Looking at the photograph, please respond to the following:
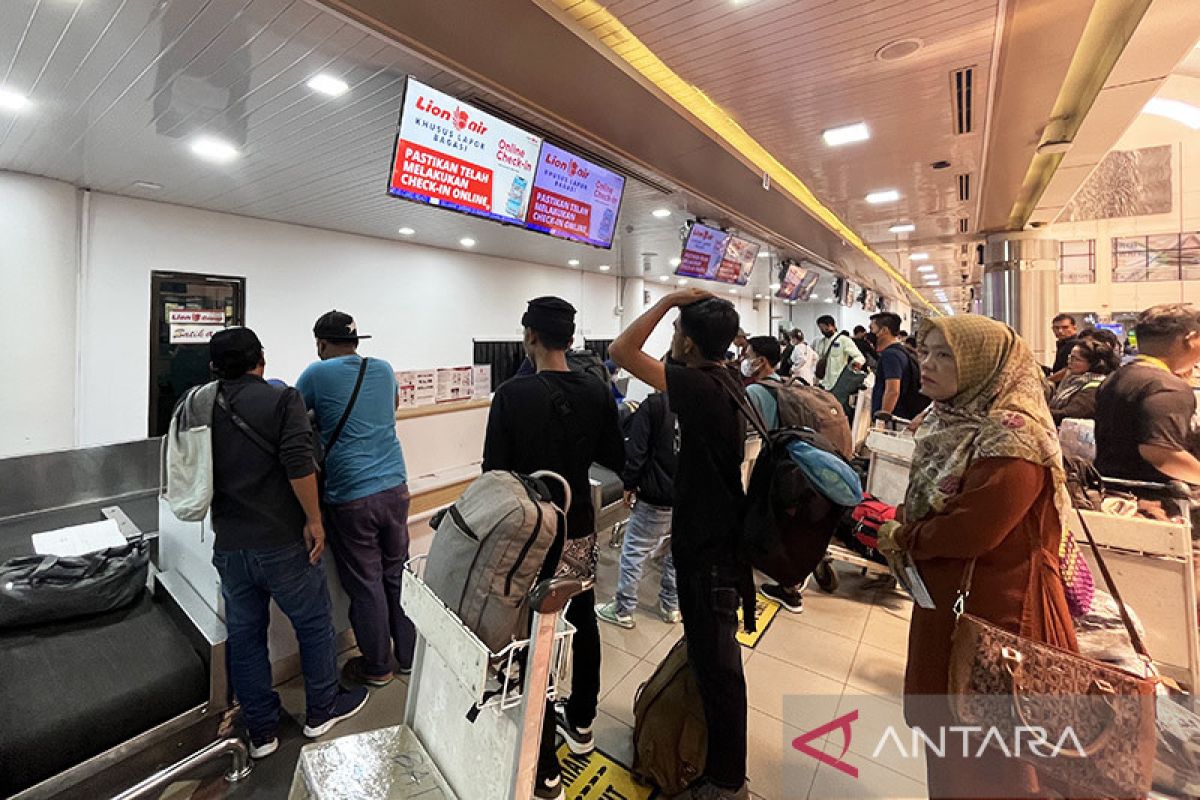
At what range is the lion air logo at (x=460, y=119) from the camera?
107 inches

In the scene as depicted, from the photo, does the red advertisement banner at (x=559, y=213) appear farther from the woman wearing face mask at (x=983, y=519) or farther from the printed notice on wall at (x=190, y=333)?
the printed notice on wall at (x=190, y=333)

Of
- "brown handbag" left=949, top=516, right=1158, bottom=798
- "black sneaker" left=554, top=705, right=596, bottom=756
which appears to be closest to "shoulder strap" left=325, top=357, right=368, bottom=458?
"black sneaker" left=554, top=705, right=596, bottom=756

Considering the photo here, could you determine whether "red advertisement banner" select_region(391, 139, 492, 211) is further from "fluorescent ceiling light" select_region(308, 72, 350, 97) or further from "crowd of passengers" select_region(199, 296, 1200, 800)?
"crowd of passengers" select_region(199, 296, 1200, 800)

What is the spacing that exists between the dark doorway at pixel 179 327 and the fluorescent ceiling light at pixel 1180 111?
1199 cm

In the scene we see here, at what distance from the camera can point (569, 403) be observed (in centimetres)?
173

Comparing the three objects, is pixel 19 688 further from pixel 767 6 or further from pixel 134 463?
pixel 767 6

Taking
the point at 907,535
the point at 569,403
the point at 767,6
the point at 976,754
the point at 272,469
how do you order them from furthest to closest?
the point at 767,6 → the point at 272,469 → the point at 569,403 → the point at 907,535 → the point at 976,754

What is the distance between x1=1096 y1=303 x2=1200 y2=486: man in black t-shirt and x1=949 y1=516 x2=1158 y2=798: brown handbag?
170 cm

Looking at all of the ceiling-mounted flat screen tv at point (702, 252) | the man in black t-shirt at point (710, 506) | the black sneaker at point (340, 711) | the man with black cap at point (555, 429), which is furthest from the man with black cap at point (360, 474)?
the ceiling-mounted flat screen tv at point (702, 252)

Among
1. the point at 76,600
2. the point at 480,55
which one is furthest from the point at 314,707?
the point at 480,55

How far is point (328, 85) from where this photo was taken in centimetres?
281

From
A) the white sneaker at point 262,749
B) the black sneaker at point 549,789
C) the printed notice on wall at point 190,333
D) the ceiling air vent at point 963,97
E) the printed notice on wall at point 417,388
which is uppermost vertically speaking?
the ceiling air vent at point 963,97

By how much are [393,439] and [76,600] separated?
1425mm

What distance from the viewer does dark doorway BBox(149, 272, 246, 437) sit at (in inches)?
199
